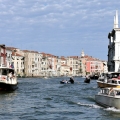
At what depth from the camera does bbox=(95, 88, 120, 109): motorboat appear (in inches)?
662

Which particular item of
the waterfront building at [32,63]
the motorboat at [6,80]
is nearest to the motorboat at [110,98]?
the motorboat at [6,80]

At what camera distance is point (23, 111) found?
1811 cm

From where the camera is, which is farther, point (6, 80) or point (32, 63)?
point (32, 63)

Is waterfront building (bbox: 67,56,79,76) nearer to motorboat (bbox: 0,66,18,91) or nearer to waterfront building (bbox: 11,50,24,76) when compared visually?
waterfront building (bbox: 11,50,24,76)

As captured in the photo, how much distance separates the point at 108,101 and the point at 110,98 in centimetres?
43

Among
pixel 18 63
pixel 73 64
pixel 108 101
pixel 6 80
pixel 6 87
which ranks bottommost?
pixel 108 101

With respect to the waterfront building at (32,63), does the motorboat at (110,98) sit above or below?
below

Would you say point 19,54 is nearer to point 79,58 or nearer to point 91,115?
point 79,58

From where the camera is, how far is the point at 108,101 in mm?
17750

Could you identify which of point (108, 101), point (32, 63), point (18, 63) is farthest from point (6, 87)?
point (32, 63)

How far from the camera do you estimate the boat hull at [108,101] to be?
1679 cm

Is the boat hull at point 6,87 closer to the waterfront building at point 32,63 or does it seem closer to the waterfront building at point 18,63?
the waterfront building at point 18,63

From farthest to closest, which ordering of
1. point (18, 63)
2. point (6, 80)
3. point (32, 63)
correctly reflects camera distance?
point (32, 63) < point (18, 63) < point (6, 80)

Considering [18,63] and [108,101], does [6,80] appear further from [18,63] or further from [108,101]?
[18,63]
